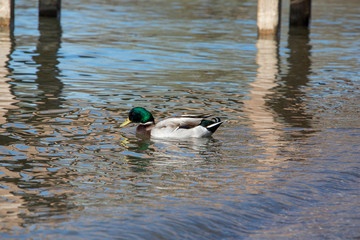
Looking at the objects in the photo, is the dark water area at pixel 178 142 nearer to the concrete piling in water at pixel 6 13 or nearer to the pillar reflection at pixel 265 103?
the pillar reflection at pixel 265 103

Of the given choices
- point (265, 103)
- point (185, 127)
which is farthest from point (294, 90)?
point (185, 127)

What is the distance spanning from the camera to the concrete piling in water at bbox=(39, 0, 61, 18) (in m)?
20.9

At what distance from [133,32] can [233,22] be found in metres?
5.06

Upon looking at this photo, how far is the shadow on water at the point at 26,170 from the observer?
17.2 ft

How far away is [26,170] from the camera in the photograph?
6.34 m

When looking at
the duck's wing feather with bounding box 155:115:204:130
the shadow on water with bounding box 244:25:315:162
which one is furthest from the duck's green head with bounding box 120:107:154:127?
the shadow on water with bounding box 244:25:315:162

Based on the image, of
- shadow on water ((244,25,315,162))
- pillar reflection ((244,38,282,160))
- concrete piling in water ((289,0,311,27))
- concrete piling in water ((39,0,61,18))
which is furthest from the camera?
concrete piling in water ((39,0,61,18))

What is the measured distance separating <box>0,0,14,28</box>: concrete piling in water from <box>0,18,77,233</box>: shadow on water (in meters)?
6.64

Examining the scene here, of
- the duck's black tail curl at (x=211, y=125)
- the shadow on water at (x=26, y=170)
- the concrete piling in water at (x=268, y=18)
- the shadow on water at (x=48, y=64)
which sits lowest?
the shadow on water at (x=26, y=170)

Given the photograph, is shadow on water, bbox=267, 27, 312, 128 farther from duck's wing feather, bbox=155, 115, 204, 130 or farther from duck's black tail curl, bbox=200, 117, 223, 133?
duck's wing feather, bbox=155, 115, 204, 130

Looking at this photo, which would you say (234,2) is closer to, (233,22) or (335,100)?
(233,22)

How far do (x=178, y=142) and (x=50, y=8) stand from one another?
46.5 ft

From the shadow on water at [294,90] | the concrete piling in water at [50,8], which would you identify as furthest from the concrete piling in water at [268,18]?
the concrete piling in water at [50,8]

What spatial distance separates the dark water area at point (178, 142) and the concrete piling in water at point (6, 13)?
56cm
